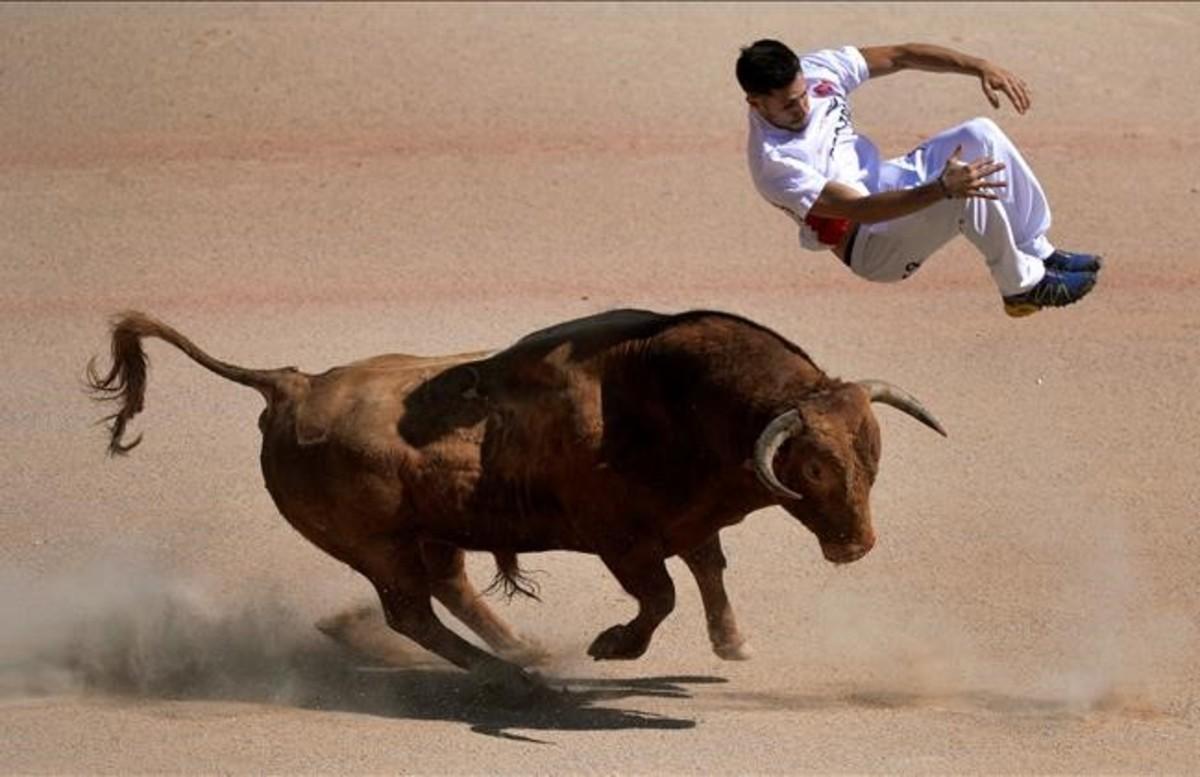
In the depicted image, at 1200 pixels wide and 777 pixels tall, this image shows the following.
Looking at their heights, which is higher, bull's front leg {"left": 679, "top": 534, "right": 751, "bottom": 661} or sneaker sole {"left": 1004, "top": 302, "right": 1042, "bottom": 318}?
sneaker sole {"left": 1004, "top": 302, "right": 1042, "bottom": 318}

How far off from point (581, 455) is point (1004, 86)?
235cm

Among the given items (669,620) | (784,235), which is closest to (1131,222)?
(784,235)

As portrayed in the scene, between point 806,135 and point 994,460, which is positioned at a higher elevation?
point 806,135

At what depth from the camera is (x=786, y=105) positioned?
1052 centimetres

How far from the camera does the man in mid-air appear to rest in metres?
10.5

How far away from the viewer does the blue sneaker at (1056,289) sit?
1093 centimetres

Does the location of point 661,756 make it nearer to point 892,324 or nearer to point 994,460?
point 994,460

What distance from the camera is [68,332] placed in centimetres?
1520

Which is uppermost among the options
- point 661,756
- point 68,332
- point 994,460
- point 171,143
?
point 171,143

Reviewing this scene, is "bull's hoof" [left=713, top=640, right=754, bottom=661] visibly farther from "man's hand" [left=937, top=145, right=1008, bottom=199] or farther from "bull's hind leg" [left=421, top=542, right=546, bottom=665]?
"man's hand" [left=937, top=145, right=1008, bottom=199]

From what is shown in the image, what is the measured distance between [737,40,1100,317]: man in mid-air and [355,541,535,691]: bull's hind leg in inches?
84.0

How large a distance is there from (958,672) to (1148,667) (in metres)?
0.79

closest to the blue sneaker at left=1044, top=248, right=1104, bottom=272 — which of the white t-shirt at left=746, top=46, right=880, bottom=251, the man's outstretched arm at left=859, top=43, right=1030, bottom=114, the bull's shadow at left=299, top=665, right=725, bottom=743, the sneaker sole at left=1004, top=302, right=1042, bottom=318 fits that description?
the sneaker sole at left=1004, top=302, right=1042, bottom=318

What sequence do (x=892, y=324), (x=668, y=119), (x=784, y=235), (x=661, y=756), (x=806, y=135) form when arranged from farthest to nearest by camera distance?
(x=668, y=119) → (x=784, y=235) → (x=892, y=324) → (x=806, y=135) → (x=661, y=756)
